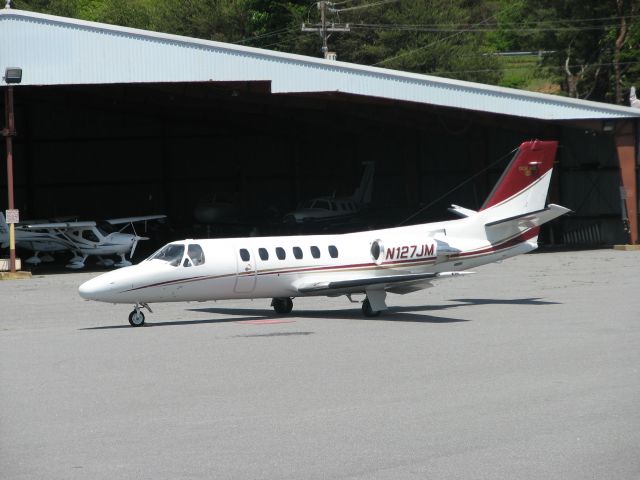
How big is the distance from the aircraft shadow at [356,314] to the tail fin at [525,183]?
2.14 m

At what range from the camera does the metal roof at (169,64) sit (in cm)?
3259

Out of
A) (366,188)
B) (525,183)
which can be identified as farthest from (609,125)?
(525,183)

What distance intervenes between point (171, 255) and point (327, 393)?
332 inches

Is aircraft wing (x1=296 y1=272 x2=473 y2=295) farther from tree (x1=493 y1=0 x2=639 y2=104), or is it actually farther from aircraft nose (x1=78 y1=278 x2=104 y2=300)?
tree (x1=493 y1=0 x2=639 y2=104)

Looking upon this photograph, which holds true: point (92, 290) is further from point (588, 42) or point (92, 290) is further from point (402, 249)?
point (588, 42)

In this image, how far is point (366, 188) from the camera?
49.4 m

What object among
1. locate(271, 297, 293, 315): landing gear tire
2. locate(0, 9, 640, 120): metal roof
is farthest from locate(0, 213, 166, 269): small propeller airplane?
locate(271, 297, 293, 315): landing gear tire

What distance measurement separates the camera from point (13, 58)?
3259cm

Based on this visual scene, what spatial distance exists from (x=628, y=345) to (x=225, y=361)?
21.0ft

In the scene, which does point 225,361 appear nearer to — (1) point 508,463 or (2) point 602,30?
(1) point 508,463

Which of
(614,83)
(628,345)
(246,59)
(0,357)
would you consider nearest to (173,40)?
(246,59)

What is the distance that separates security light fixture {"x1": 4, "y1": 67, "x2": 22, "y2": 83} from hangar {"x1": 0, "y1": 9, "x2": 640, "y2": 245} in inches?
20.9

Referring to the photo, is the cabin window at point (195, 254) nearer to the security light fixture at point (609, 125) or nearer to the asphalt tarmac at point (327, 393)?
the asphalt tarmac at point (327, 393)

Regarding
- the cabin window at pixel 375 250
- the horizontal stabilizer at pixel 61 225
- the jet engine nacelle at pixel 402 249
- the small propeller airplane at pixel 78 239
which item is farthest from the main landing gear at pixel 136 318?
the horizontal stabilizer at pixel 61 225
